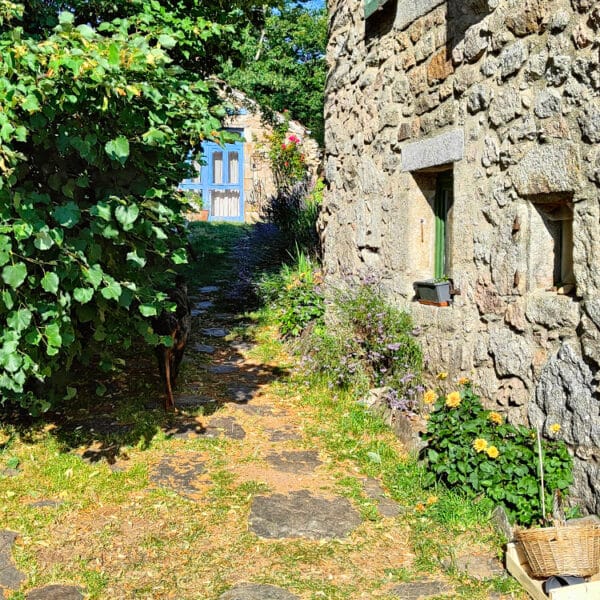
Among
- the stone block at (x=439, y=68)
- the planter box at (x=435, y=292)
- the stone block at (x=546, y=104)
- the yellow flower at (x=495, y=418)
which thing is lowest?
the yellow flower at (x=495, y=418)

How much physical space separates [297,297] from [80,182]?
3854 mm

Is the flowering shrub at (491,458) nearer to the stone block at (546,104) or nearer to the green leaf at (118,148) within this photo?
the stone block at (546,104)

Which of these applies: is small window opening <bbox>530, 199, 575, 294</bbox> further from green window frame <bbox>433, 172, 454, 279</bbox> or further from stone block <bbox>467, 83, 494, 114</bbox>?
green window frame <bbox>433, 172, 454, 279</bbox>

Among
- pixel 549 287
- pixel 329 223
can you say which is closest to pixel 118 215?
pixel 549 287

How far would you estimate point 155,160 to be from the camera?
3967 mm

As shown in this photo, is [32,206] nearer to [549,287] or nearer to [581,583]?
[549,287]

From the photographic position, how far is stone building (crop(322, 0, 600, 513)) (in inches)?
136

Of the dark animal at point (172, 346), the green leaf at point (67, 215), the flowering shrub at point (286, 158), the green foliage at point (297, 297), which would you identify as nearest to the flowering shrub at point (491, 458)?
the dark animal at point (172, 346)

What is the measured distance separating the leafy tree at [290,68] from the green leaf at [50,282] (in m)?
11.7

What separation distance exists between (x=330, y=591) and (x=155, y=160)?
2459 millimetres

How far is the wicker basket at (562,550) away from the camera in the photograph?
2939 millimetres

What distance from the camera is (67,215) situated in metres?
3.40

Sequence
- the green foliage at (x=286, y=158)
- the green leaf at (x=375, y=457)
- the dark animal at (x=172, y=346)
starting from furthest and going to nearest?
the green foliage at (x=286, y=158) < the dark animal at (x=172, y=346) < the green leaf at (x=375, y=457)

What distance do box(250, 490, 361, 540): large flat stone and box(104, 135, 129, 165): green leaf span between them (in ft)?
6.52
